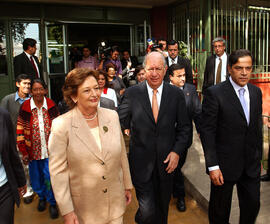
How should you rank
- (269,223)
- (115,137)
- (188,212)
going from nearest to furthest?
(115,137) < (269,223) < (188,212)

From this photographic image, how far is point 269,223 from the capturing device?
10.2 ft

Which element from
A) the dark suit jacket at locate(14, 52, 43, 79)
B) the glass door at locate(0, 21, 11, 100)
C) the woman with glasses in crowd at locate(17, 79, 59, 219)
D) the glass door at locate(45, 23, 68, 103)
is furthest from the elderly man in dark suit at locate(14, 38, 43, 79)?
the woman with glasses in crowd at locate(17, 79, 59, 219)

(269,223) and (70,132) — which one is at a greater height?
(70,132)

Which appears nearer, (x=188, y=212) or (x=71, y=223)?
(x=71, y=223)

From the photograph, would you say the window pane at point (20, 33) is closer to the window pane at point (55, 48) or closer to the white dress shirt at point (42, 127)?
the window pane at point (55, 48)

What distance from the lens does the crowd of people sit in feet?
6.37

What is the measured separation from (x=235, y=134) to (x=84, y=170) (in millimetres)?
1367

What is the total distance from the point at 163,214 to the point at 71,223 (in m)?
1.15

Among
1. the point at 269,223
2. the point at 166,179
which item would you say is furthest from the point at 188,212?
the point at 166,179

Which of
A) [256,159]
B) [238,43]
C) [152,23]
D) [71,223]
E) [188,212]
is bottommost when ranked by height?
[188,212]

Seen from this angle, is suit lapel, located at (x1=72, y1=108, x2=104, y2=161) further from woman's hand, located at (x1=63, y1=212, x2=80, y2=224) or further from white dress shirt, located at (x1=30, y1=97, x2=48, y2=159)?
white dress shirt, located at (x1=30, y1=97, x2=48, y2=159)

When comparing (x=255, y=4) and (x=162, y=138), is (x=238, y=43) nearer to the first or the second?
(x=255, y=4)

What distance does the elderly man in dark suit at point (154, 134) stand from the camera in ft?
8.38

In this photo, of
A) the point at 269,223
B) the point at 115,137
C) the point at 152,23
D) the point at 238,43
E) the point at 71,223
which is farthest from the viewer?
the point at 152,23
